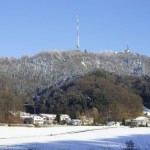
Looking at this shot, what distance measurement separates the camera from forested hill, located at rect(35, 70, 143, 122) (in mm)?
107250

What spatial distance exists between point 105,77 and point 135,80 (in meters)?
13.3

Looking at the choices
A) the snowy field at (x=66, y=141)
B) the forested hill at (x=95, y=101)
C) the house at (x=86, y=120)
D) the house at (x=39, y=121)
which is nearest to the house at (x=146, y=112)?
the forested hill at (x=95, y=101)

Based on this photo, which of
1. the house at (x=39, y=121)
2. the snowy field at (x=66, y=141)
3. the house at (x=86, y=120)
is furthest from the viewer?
the house at (x=86, y=120)

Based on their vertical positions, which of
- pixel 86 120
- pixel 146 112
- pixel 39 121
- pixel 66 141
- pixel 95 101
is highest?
pixel 95 101

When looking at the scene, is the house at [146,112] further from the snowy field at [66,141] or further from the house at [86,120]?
the snowy field at [66,141]

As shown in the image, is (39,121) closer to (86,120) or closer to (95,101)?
(86,120)

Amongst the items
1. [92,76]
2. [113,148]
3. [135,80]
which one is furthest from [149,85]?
[113,148]

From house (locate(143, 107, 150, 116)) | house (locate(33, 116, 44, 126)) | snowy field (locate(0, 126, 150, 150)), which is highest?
house (locate(143, 107, 150, 116))

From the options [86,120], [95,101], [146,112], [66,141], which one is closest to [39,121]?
[86,120]

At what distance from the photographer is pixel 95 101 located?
358 ft

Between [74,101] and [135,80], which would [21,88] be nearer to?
[135,80]

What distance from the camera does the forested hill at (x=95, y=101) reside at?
107250 millimetres

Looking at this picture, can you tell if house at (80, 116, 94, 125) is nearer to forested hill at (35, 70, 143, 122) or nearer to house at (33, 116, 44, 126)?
forested hill at (35, 70, 143, 122)

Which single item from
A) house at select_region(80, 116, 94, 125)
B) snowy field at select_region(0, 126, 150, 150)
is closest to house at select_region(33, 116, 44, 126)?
house at select_region(80, 116, 94, 125)
